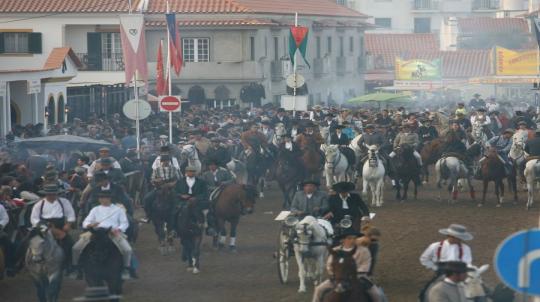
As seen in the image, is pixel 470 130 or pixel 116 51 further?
pixel 116 51

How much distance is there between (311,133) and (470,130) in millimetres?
7072

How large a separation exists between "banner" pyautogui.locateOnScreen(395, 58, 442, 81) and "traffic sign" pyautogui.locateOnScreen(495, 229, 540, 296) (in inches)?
2894

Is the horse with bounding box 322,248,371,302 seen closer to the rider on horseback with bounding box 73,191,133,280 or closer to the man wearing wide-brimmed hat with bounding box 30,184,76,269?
the rider on horseback with bounding box 73,191,133,280

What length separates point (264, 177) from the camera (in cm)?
3366

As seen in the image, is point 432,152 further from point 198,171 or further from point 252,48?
point 252,48

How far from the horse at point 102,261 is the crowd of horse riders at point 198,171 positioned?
58 millimetres

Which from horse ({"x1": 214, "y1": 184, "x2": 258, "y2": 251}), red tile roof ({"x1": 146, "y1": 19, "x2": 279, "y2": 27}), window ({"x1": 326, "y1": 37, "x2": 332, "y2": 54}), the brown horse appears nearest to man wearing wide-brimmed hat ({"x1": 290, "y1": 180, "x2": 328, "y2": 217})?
horse ({"x1": 214, "y1": 184, "x2": 258, "y2": 251})

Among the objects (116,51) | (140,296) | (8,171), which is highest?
(116,51)

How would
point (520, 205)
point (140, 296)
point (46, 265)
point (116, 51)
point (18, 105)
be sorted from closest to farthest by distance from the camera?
point (46, 265) < point (140, 296) < point (520, 205) < point (18, 105) < point (116, 51)

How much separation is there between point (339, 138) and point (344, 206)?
14749 millimetres

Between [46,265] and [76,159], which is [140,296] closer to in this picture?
[46,265]

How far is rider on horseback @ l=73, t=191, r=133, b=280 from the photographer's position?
1734cm

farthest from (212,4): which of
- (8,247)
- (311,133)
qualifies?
(8,247)

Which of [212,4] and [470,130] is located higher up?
[212,4]
